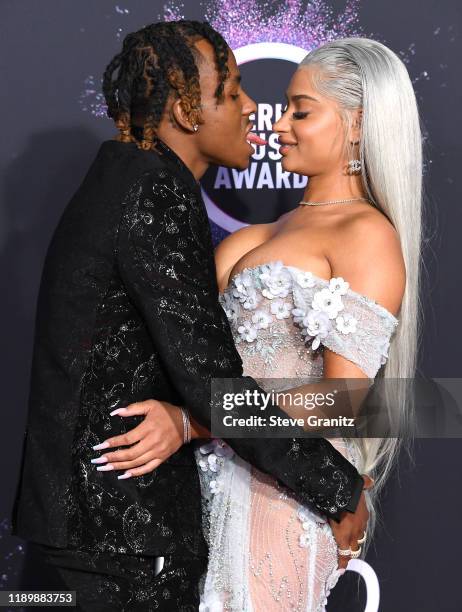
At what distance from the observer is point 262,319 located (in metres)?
2.12

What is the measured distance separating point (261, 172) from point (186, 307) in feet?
4.30

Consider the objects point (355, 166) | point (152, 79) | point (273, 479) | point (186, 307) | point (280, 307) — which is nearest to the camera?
point (186, 307)

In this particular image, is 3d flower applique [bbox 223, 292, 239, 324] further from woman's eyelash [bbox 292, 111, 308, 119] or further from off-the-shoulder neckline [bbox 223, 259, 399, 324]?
woman's eyelash [bbox 292, 111, 308, 119]

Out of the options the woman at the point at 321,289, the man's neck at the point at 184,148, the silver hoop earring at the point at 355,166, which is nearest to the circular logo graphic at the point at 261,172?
the woman at the point at 321,289

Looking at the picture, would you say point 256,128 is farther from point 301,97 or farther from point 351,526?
point 351,526

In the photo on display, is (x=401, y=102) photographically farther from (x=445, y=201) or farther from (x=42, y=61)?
(x=42, y=61)

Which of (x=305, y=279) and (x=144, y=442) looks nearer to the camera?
(x=144, y=442)

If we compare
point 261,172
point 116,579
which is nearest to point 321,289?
point 116,579

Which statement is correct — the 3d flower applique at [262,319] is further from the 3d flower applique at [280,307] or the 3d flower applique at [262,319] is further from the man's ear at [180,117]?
the man's ear at [180,117]

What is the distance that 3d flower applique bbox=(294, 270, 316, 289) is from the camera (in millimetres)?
2072

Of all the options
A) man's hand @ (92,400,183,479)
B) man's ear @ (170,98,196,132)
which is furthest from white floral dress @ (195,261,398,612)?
man's ear @ (170,98,196,132)

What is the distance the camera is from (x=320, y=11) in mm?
2904

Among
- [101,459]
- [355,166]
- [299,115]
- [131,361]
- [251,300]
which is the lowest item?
[101,459]

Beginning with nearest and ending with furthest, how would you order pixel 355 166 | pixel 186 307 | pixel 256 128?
1. pixel 186 307
2. pixel 355 166
3. pixel 256 128
